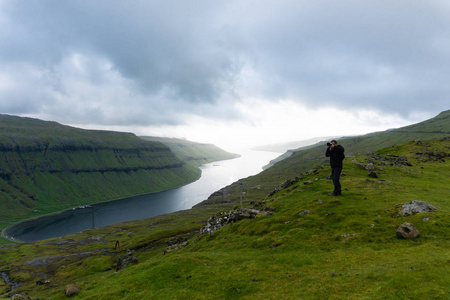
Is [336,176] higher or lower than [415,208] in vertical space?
higher

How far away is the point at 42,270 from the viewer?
9750 cm

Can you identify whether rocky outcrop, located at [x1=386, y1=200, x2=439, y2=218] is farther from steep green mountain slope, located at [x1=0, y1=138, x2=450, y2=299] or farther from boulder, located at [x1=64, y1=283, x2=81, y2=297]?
boulder, located at [x1=64, y1=283, x2=81, y2=297]

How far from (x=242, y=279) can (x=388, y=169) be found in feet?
147

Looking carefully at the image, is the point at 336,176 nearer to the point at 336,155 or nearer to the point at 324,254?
the point at 336,155

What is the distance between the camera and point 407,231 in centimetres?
2186

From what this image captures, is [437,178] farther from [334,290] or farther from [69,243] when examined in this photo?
[69,243]

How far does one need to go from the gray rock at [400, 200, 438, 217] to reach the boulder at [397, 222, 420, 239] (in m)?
2.81

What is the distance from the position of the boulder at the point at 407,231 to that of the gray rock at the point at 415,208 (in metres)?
2.81

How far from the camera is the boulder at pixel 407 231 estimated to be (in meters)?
21.5

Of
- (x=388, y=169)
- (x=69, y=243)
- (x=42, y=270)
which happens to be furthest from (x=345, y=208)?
(x=69, y=243)

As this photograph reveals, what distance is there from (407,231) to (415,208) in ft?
16.2

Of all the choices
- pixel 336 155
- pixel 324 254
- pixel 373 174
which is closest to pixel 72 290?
pixel 324 254

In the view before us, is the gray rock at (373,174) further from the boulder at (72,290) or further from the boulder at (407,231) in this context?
the boulder at (72,290)

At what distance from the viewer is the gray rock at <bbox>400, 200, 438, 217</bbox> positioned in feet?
81.1
